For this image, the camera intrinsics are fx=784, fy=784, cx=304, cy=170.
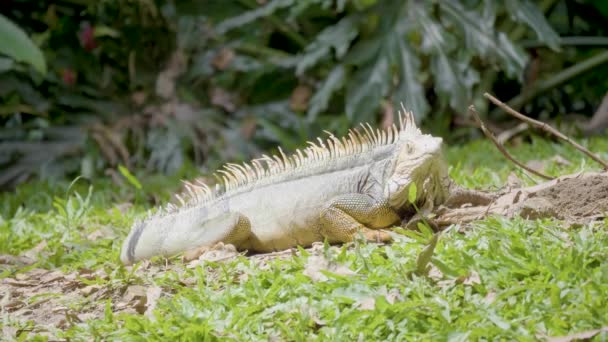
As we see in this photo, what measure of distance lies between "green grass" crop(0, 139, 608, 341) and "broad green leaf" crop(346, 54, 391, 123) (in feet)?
13.3

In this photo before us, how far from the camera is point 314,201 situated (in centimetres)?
398

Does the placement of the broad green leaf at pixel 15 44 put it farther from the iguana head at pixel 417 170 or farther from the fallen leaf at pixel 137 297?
the iguana head at pixel 417 170

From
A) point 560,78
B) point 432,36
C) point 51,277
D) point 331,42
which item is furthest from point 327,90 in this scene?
point 51,277

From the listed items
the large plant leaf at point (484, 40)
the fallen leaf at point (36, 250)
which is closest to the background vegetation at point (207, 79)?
the large plant leaf at point (484, 40)

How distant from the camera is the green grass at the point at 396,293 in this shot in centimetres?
281

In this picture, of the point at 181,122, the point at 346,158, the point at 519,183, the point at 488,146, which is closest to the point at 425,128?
the point at 488,146

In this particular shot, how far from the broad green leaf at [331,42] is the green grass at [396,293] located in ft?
14.1

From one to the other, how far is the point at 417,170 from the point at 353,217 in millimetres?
394

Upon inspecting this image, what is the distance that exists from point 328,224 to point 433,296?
999 millimetres

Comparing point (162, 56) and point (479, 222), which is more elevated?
point (162, 56)

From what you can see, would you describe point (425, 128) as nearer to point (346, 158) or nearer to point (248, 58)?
point (248, 58)

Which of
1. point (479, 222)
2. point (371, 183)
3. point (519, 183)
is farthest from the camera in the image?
point (519, 183)

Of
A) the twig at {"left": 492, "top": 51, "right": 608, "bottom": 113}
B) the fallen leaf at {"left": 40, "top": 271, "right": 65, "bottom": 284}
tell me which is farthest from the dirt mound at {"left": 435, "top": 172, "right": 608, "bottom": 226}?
the twig at {"left": 492, "top": 51, "right": 608, "bottom": 113}

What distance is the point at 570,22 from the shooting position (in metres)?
9.62
